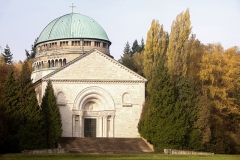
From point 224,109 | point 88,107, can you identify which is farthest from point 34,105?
point 224,109

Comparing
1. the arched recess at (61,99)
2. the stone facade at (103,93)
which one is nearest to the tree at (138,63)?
the stone facade at (103,93)

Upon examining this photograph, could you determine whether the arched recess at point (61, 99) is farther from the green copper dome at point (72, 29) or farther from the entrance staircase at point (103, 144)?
the green copper dome at point (72, 29)

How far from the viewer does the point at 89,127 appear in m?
67.0

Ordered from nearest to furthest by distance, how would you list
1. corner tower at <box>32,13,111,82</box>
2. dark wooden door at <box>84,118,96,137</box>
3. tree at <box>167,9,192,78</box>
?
tree at <box>167,9,192,78</box> < dark wooden door at <box>84,118,96,137</box> < corner tower at <box>32,13,111,82</box>

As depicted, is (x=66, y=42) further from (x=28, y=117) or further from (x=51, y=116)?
(x=28, y=117)

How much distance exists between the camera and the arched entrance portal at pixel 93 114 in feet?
215

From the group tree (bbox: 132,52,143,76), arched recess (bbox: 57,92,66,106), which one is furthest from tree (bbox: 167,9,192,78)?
tree (bbox: 132,52,143,76)

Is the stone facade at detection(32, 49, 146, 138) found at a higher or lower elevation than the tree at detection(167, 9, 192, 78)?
lower

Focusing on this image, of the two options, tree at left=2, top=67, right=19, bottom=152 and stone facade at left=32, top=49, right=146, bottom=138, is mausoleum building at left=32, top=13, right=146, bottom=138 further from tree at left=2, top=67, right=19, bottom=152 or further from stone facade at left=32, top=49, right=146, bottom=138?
tree at left=2, top=67, right=19, bottom=152

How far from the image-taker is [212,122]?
6303 centimetres

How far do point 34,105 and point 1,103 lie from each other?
291 cm

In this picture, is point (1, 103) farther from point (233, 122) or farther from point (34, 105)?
point (233, 122)

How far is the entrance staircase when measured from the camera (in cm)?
5791

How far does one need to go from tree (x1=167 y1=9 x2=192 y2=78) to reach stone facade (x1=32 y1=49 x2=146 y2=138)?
377 centimetres
